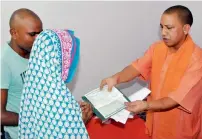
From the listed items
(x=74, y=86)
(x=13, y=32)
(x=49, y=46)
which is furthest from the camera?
(x=74, y=86)

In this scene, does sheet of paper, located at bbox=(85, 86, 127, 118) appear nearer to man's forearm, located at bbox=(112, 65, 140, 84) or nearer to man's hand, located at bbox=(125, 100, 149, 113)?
man's hand, located at bbox=(125, 100, 149, 113)

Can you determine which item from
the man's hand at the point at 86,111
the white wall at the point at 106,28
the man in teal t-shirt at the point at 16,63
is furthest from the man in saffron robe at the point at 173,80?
the white wall at the point at 106,28

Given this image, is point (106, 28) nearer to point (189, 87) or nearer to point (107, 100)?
point (107, 100)

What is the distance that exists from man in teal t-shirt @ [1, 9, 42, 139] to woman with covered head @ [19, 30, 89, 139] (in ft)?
0.91

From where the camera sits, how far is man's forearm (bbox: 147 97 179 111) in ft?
5.32

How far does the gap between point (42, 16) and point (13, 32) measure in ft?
2.06

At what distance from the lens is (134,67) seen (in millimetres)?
1894

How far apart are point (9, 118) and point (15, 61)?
286mm

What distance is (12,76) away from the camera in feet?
4.77

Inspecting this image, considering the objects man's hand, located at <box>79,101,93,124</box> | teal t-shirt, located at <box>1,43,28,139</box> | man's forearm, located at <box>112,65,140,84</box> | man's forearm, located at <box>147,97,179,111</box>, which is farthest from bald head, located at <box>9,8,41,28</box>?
man's forearm, located at <box>147,97,179,111</box>

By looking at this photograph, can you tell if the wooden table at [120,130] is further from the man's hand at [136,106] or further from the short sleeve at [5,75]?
the short sleeve at [5,75]

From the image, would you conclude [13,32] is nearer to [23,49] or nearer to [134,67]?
[23,49]

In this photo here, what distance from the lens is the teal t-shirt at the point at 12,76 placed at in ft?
4.68

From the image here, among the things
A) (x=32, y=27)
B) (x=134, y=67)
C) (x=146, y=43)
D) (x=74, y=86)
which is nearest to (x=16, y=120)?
(x=32, y=27)
